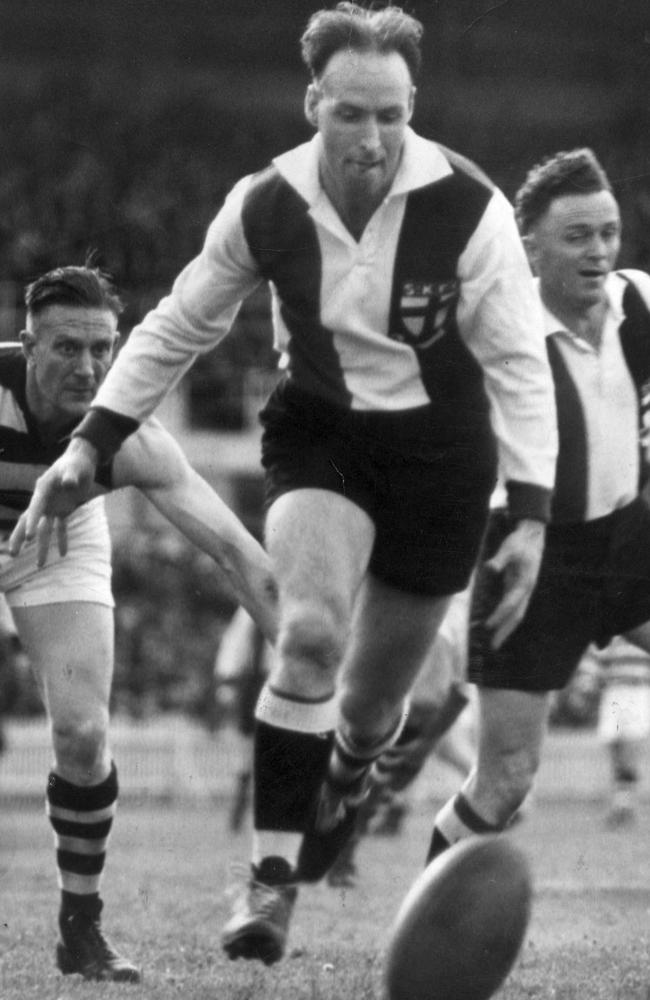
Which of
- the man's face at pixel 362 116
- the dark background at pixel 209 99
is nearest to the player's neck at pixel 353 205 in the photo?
the man's face at pixel 362 116

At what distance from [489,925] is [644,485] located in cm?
186

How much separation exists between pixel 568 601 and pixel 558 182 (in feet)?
Result: 3.93

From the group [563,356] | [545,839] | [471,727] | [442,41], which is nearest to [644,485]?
[563,356]

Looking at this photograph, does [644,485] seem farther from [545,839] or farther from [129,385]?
[545,839]

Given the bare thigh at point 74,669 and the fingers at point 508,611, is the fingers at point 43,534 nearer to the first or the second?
the bare thigh at point 74,669

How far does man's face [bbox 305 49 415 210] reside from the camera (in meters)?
4.29

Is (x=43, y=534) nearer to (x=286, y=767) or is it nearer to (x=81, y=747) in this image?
(x=286, y=767)

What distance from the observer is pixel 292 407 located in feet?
15.1

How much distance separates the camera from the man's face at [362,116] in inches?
169

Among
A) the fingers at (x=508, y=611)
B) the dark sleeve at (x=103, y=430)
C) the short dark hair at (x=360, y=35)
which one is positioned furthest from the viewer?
the dark sleeve at (x=103, y=430)

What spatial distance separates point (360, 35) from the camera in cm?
433

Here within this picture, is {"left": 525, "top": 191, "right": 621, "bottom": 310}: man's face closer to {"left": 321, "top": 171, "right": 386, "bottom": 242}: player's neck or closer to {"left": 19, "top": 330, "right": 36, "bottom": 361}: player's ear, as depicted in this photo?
{"left": 321, "top": 171, "right": 386, "bottom": 242}: player's neck

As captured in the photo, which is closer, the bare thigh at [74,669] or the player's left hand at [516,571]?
the player's left hand at [516,571]

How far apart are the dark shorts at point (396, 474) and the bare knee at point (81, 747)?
102cm
